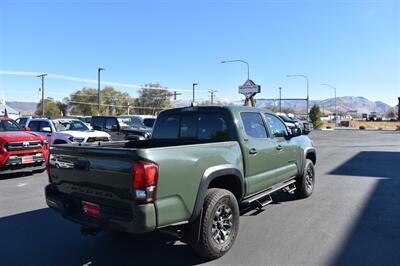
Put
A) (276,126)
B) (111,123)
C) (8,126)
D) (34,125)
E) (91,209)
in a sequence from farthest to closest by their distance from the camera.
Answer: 1. (111,123)
2. (34,125)
3. (8,126)
4. (276,126)
5. (91,209)

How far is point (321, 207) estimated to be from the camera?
664 centimetres

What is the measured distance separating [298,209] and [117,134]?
1309 centimetres

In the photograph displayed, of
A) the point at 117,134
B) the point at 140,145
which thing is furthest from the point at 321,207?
the point at 117,134

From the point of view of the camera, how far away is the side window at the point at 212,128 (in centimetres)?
506

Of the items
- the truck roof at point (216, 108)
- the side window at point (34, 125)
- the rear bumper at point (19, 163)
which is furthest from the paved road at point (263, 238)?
the side window at point (34, 125)

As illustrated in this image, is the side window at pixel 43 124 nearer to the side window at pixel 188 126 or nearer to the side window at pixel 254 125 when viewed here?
the side window at pixel 188 126

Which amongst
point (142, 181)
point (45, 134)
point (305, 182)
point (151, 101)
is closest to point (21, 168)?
point (45, 134)

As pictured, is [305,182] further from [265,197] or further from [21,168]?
[21,168]

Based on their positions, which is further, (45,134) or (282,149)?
(45,134)

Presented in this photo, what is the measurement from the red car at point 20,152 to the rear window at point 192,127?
5549 millimetres

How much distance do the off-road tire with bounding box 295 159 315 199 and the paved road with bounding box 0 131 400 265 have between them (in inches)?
6.2

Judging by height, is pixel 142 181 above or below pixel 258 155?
below

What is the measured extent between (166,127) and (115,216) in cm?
234

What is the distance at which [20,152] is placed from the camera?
9812 millimetres
